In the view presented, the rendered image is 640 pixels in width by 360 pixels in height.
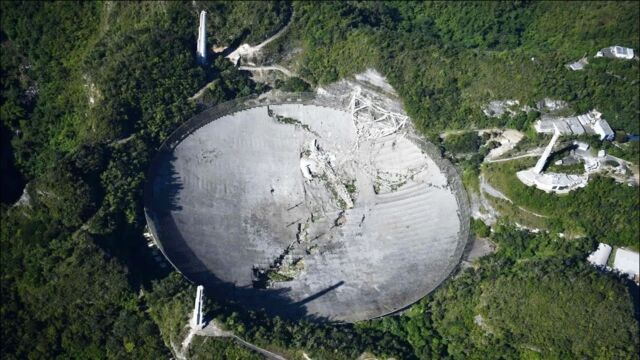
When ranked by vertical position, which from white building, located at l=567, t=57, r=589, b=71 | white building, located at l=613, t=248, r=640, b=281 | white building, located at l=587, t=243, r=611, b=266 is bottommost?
white building, located at l=613, t=248, r=640, b=281

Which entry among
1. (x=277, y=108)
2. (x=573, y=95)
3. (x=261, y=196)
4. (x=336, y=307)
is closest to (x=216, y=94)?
(x=277, y=108)

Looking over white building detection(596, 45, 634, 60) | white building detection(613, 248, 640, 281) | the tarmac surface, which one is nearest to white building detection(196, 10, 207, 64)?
the tarmac surface

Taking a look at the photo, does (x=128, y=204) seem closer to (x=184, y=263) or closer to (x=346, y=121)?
(x=184, y=263)

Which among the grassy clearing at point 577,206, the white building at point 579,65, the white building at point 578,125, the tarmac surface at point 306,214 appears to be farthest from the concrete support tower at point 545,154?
the white building at point 579,65

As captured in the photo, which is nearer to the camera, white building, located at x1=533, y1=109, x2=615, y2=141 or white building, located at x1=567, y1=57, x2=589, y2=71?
white building, located at x1=533, y1=109, x2=615, y2=141

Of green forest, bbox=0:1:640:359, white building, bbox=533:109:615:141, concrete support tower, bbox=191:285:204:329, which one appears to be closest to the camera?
concrete support tower, bbox=191:285:204:329

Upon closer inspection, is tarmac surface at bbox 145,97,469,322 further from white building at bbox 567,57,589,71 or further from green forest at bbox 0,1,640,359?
white building at bbox 567,57,589,71

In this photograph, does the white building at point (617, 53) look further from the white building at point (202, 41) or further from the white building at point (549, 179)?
the white building at point (202, 41)
